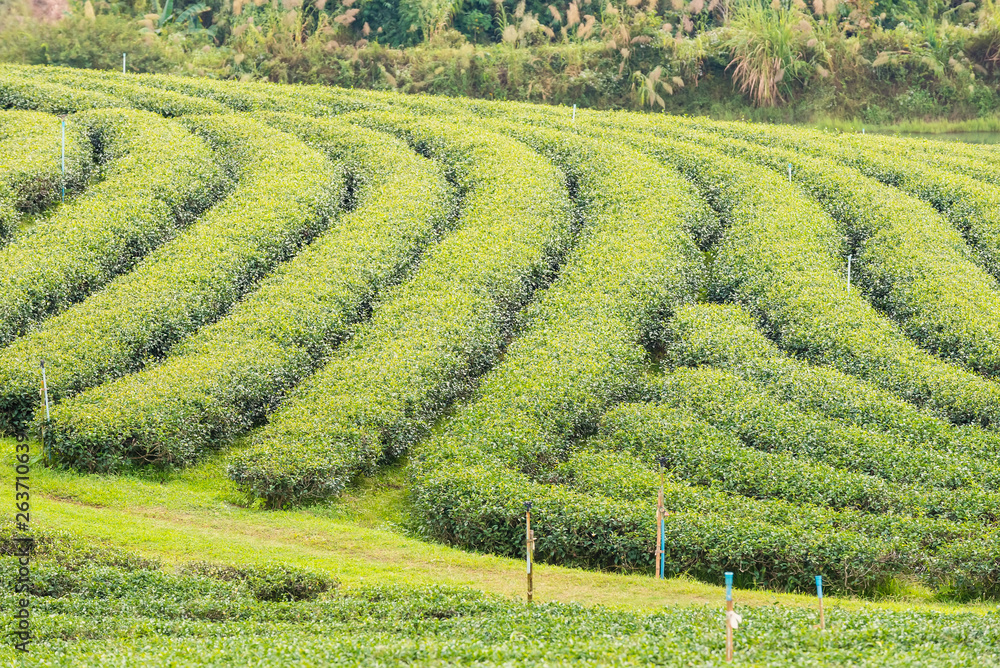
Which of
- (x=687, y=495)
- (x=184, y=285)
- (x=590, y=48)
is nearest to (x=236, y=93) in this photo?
(x=590, y=48)

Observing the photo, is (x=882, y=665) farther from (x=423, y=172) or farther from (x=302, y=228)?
(x=423, y=172)

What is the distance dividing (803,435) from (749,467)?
200 centimetres

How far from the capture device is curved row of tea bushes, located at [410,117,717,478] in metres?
27.8

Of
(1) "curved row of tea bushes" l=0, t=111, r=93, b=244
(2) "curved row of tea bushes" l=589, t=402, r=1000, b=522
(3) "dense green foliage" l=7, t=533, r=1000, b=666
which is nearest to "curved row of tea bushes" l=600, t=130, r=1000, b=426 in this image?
(2) "curved row of tea bushes" l=589, t=402, r=1000, b=522

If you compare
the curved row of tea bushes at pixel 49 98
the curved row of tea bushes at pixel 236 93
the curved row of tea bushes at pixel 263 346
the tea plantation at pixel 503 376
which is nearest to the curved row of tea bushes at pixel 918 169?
the tea plantation at pixel 503 376

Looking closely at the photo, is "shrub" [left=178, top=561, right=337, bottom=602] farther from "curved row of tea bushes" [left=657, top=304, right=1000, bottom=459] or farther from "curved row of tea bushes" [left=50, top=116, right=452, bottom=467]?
"curved row of tea bushes" [left=657, top=304, right=1000, bottom=459]

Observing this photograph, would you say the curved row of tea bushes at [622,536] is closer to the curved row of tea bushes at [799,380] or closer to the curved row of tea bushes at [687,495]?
the curved row of tea bushes at [687,495]

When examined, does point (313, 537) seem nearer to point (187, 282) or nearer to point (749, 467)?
point (749, 467)

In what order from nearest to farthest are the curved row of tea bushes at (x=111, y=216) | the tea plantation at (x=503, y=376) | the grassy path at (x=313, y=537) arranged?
the tea plantation at (x=503, y=376)
the grassy path at (x=313, y=537)
the curved row of tea bushes at (x=111, y=216)

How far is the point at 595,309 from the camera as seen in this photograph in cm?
3250

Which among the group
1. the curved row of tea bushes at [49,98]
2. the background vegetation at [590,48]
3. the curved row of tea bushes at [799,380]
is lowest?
the curved row of tea bushes at [799,380]

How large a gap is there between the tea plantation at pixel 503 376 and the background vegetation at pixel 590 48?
28.8 feet

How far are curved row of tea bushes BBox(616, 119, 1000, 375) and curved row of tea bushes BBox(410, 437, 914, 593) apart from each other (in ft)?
33.7

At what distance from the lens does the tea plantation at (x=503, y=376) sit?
1958cm
